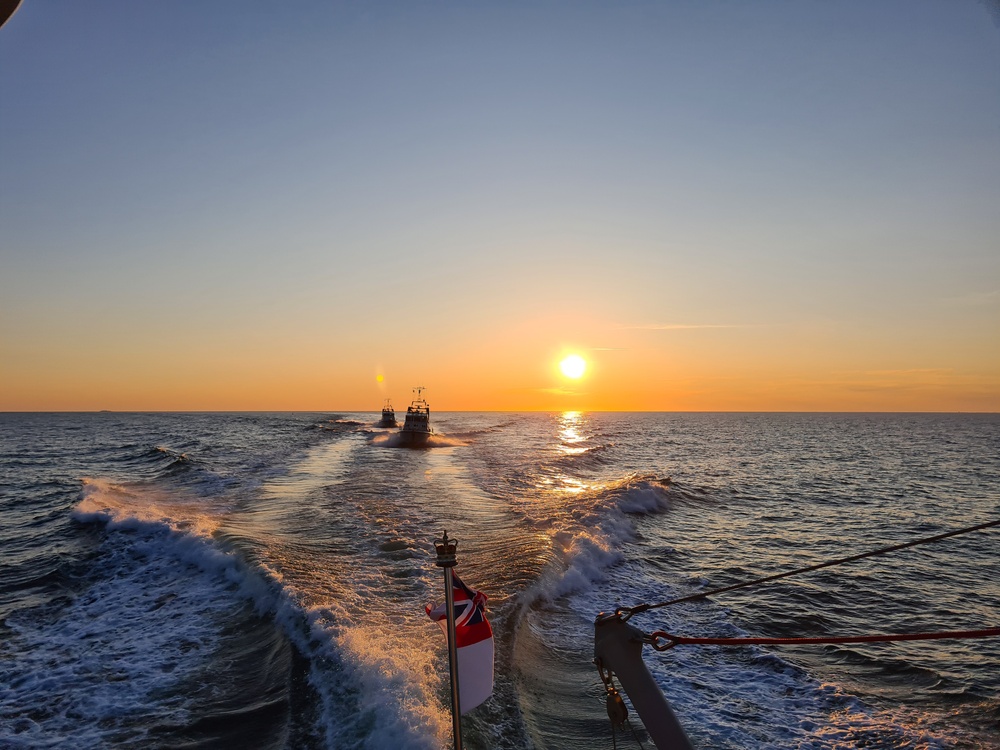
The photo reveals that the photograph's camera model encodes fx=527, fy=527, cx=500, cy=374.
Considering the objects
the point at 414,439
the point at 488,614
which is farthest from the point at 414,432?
the point at 488,614

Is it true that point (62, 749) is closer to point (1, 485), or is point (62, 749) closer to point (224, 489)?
point (224, 489)

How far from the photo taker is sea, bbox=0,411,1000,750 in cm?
788

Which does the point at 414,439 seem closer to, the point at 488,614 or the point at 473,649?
the point at 488,614

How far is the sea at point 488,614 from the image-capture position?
7875mm

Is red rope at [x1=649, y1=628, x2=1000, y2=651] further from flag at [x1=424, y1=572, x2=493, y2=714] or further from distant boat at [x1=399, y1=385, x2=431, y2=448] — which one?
distant boat at [x1=399, y1=385, x2=431, y2=448]

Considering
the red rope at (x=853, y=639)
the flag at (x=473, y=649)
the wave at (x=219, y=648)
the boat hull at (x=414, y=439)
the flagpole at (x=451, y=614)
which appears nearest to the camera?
the red rope at (x=853, y=639)

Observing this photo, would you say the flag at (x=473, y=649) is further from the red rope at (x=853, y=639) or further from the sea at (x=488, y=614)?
the red rope at (x=853, y=639)

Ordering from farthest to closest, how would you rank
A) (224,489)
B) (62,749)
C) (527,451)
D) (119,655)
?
(527,451) → (224,489) → (119,655) → (62,749)

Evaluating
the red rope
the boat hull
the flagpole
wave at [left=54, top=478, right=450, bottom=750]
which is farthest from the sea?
the boat hull

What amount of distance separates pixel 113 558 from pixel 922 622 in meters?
22.2

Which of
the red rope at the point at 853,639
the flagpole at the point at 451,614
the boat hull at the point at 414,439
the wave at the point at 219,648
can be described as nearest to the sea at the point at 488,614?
the wave at the point at 219,648

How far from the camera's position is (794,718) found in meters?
8.31

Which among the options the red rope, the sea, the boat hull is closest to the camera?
the red rope

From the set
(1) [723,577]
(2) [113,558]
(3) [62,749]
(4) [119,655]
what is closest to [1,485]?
(2) [113,558]
